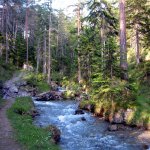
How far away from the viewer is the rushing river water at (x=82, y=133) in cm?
1506

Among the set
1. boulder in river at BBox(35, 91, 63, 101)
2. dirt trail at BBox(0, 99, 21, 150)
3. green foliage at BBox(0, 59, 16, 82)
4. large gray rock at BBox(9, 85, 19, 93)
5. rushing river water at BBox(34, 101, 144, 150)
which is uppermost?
green foliage at BBox(0, 59, 16, 82)

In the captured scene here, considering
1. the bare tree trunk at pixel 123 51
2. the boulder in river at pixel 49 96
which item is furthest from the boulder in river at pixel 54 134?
the boulder in river at pixel 49 96

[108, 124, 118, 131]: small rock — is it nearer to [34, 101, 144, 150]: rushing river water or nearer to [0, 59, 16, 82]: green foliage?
[34, 101, 144, 150]: rushing river water

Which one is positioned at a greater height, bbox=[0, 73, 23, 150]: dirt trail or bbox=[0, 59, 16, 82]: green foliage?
bbox=[0, 59, 16, 82]: green foliage

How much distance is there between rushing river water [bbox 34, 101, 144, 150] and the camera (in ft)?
49.4

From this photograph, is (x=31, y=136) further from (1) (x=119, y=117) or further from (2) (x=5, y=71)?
(2) (x=5, y=71)

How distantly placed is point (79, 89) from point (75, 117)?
15.5 metres

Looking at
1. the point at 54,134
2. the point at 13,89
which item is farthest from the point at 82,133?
the point at 13,89

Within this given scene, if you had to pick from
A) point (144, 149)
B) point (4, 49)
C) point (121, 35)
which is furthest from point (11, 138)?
point (4, 49)

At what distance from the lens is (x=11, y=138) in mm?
14062

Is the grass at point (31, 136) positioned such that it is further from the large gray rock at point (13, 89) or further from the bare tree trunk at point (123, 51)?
the large gray rock at point (13, 89)

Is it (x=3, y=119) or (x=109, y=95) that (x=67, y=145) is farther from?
(x=109, y=95)

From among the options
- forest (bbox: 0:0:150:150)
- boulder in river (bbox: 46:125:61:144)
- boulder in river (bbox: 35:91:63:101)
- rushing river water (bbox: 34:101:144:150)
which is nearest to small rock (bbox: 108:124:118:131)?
rushing river water (bbox: 34:101:144:150)

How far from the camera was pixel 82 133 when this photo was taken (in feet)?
58.3
